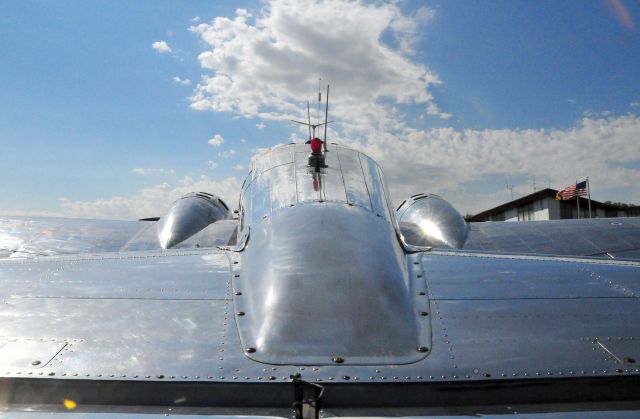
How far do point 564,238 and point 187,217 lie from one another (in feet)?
24.2

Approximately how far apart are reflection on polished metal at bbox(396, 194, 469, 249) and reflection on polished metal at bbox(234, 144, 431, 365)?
4303 millimetres

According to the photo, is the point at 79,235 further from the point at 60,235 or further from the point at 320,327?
the point at 320,327

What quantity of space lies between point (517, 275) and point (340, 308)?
1.61 m

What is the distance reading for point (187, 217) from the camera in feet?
35.8

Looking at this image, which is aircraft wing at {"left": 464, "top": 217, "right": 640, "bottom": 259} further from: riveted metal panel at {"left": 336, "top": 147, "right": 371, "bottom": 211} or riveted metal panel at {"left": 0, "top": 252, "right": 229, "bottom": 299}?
riveted metal panel at {"left": 0, "top": 252, "right": 229, "bottom": 299}

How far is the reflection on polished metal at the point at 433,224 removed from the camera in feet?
32.0

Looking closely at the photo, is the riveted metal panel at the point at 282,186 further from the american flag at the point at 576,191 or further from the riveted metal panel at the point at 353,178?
the american flag at the point at 576,191

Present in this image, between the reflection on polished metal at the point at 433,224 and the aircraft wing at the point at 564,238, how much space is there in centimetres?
30

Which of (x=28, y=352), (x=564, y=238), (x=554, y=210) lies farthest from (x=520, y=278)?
(x=554, y=210)

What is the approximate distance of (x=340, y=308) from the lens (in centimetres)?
332

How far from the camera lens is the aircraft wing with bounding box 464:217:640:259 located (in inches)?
366

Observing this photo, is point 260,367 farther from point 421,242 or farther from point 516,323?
point 421,242

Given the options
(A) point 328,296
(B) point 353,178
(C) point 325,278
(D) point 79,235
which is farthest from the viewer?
(D) point 79,235

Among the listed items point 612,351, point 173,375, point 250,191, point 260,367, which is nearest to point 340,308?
point 260,367
